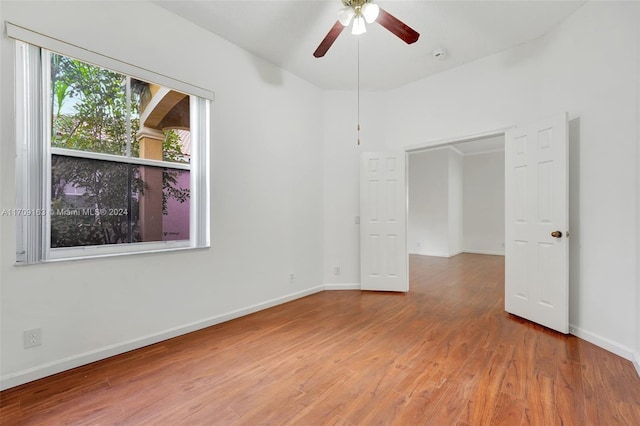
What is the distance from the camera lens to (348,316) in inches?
122

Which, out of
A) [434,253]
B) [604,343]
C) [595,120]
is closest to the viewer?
[604,343]

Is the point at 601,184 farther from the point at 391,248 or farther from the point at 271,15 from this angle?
the point at 271,15

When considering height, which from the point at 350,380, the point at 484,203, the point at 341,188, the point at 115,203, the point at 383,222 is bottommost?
the point at 350,380

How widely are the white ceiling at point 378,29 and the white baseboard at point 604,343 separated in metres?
2.97

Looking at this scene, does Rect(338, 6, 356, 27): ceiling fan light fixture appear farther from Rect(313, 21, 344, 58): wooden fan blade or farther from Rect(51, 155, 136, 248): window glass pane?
Rect(51, 155, 136, 248): window glass pane

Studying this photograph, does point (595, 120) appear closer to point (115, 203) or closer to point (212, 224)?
point (212, 224)

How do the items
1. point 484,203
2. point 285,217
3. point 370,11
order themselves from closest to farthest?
point 370,11
point 285,217
point 484,203

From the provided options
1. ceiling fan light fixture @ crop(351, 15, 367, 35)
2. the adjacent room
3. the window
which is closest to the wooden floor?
the adjacent room

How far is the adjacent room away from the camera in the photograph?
1.81 m

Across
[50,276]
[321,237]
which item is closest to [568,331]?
[321,237]

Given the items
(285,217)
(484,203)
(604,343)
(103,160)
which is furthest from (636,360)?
(484,203)

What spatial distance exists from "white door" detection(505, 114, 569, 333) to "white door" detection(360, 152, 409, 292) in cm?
128

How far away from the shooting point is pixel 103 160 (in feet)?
7.46

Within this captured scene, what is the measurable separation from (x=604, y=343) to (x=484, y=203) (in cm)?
596
